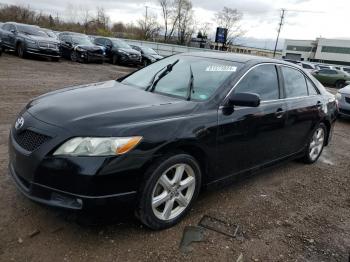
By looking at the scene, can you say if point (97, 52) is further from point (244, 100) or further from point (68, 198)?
point (68, 198)

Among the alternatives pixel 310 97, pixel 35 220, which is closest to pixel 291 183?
pixel 310 97

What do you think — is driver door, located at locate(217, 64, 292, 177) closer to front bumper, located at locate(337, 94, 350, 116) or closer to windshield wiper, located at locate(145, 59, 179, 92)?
windshield wiper, located at locate(145, 59, 179, 92)

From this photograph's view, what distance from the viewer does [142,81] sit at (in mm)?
3971

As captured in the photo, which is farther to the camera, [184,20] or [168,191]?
[184,20]

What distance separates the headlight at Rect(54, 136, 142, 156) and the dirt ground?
483 mm

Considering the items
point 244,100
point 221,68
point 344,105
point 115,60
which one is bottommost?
point 115,60

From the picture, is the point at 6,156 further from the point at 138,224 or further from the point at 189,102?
the point at 189,102

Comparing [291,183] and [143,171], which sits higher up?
[143,171]

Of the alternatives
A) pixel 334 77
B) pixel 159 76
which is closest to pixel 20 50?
pixel 159 76

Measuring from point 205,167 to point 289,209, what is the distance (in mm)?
1241

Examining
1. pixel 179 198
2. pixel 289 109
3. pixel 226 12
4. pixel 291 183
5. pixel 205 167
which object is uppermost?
pixel 226 12

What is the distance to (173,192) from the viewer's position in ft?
10.1

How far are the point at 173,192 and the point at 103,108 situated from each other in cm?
98

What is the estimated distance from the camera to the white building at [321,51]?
76.8 m
